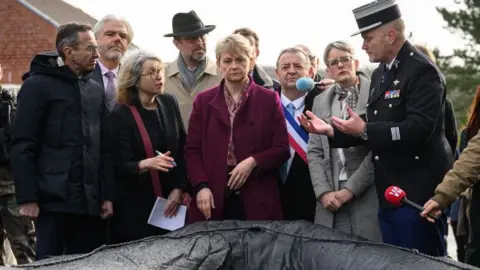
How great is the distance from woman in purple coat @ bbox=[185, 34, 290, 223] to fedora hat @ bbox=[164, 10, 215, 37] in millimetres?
983

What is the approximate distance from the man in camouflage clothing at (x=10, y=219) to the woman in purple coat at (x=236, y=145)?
1868mm

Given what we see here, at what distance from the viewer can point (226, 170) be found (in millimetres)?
5180

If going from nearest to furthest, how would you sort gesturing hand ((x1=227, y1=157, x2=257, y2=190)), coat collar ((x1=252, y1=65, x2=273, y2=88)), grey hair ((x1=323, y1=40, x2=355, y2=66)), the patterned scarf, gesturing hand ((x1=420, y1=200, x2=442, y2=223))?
gesturing hand ((x1=420, y1=200, x2=442, y2=223)) < gesturing hand ((x1=227, y1=157, x2=257, y2=190)) < the patterned scarf < grey hair ((x1=323, y1=40, x2=355, y2=66)) < coat collar ((x1=252, y1=65, x2=273, y2=88))

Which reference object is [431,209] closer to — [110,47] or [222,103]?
[222,103]

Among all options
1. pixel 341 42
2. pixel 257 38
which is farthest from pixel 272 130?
pixel 257 38

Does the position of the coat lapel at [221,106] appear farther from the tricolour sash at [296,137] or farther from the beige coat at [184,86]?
the beige coat at [184,86]

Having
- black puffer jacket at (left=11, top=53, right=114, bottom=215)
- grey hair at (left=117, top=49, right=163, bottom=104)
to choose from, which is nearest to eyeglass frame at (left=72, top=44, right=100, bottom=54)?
black puffer jacket at (left=11, top=53, right=114, bottom=215)

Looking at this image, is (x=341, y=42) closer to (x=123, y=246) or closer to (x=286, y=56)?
(x=286, y=56)

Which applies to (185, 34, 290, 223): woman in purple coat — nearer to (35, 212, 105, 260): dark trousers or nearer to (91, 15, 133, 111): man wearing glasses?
(35, 212, 105, 260): dark trousers

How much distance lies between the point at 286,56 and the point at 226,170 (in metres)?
0.91

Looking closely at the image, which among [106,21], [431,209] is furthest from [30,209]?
[431,209]

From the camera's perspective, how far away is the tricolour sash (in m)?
5.62

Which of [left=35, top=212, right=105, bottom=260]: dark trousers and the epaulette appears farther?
[left=35, top=212, right=105, bottom=260]: dark trousers

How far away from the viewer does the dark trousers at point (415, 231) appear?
466cm
